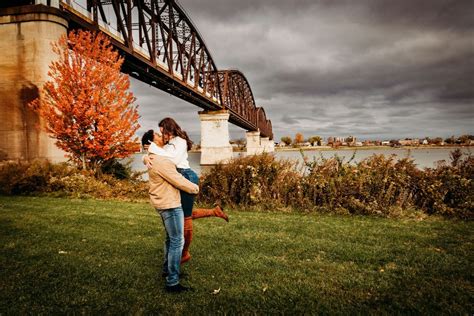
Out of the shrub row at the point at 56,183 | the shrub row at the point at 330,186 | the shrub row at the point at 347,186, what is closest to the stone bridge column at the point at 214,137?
the shrub row at the point at 56,183

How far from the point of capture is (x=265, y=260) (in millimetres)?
4262

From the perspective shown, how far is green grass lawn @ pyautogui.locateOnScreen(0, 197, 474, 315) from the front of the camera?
118 inches

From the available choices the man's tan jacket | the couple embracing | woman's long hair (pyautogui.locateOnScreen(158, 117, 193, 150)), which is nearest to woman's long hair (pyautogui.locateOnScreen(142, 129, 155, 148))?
the couple embracing

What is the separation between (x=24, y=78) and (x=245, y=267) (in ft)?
49.0

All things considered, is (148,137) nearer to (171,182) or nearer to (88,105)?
(171,182)

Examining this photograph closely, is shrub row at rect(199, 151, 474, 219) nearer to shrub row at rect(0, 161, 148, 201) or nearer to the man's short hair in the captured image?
shrub row at rect(0, 161, 148, 201)

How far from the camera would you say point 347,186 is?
8.29 m

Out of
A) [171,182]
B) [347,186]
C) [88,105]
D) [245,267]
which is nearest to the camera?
[171,182]

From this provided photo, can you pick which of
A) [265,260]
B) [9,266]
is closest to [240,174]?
[265,260]

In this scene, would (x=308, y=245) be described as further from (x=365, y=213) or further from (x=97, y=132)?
(x=97, y=132)

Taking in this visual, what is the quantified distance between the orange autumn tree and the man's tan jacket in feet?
31.6

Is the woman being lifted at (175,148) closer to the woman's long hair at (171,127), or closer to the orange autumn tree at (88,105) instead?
the woman's long hair at (171,127)

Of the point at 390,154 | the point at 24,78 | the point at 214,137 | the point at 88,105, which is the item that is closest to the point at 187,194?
the point at 390,154

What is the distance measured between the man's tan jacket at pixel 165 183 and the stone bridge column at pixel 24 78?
1267cm
